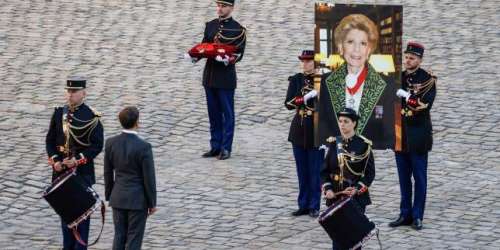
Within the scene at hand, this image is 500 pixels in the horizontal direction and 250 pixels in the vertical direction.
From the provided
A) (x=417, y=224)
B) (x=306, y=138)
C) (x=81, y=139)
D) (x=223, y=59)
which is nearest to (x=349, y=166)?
(x=417, y=224)

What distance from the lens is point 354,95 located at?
12.7 meters

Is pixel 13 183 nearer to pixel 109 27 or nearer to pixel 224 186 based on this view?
pixel 224 186

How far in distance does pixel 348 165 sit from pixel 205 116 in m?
6.16

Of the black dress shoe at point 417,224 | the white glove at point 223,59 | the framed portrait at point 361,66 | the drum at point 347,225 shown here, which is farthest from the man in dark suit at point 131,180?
the white glove at point 223,59

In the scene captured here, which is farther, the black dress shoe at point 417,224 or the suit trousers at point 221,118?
the suit trousers at point 221,118

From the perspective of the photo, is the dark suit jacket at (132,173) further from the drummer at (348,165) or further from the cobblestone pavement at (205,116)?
the drummer at (348,165)

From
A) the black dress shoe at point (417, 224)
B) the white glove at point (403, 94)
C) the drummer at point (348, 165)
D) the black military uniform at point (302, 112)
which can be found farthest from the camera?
the black military uniform at point (302, 112)

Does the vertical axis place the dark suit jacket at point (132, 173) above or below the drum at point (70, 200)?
above

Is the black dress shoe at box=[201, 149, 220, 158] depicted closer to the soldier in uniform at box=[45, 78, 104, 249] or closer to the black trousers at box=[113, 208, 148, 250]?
the soldier in uniform at box=[45, 78, 104, 249]

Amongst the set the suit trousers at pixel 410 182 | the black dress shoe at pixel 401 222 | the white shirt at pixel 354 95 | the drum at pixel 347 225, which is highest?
the white shirt at pixel 354 95

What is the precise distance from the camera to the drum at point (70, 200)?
12523 millimetres

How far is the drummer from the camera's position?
12.3m

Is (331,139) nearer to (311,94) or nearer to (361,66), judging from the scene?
(361,66)

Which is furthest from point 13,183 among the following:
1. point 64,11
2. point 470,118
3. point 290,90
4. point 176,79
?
point 64,11
